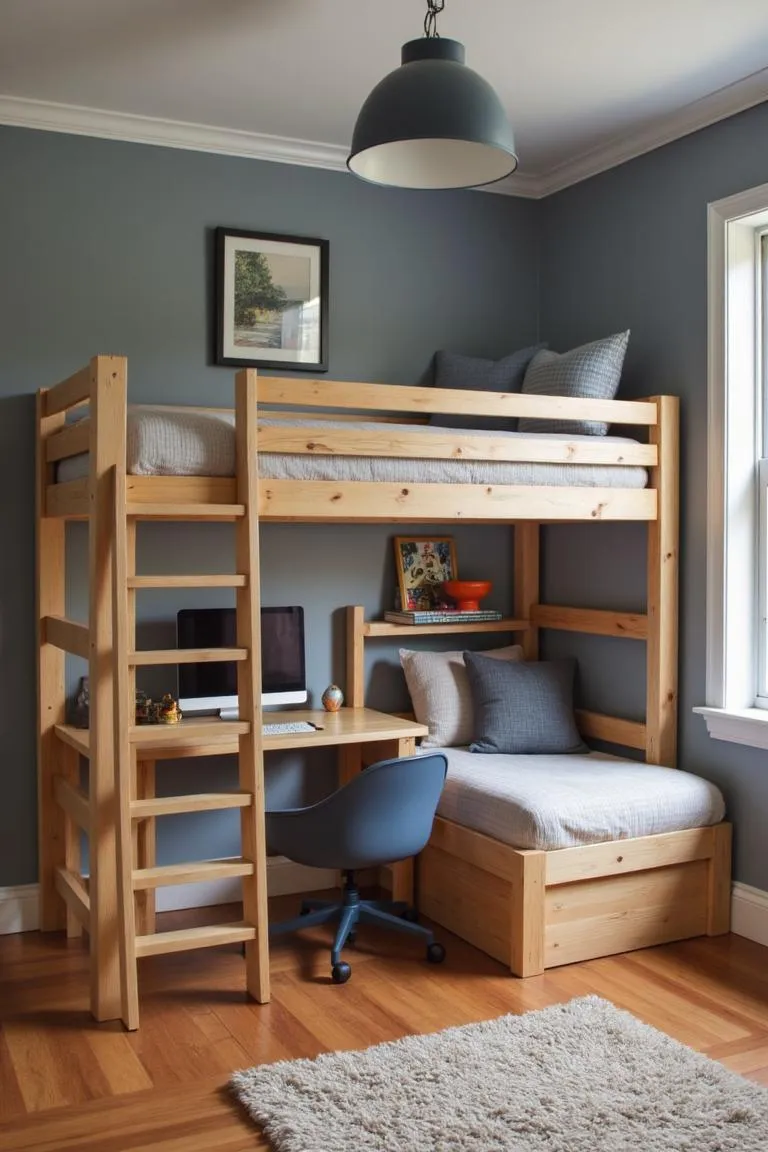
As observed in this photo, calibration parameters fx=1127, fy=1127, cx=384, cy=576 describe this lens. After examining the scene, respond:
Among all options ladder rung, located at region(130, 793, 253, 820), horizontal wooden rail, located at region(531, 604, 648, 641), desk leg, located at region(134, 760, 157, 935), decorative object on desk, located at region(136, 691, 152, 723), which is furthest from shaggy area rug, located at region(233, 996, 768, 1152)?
horizontal wooden rail, located at region(531, 604, 648, 641)

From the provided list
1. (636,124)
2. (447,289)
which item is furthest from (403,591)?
(636,124)

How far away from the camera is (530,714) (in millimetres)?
4102

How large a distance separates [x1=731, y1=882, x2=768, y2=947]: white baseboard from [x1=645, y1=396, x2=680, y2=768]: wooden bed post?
48cm

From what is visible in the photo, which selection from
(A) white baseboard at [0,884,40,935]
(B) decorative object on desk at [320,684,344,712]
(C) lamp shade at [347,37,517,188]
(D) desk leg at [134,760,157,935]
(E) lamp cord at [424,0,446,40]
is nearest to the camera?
(C) lamp shade at [347,37,517,188]

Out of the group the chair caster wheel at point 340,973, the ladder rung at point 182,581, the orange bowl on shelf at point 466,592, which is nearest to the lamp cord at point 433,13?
A: the ladder rung at point 182,581

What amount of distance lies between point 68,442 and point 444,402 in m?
1.16

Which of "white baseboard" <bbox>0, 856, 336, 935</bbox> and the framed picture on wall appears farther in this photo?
the framed picture on wall

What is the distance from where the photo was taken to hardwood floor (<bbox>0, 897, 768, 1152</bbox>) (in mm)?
2549

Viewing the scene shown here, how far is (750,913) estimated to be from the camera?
145 inches

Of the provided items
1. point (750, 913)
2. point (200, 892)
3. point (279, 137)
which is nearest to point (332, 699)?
point (200, 892)

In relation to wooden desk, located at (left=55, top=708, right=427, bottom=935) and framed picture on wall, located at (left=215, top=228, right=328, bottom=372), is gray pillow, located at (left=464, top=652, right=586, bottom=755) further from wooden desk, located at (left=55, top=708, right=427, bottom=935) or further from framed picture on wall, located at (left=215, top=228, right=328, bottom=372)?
framed picture on wall, located at (left=215, top=228, right=328, bottom=372)

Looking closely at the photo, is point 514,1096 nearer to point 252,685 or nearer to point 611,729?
point 252,685

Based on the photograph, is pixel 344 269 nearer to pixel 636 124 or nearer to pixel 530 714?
pixel 636 124

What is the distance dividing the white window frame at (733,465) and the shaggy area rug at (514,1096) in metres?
1.26
